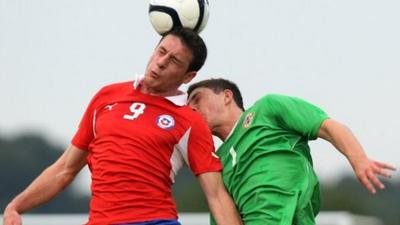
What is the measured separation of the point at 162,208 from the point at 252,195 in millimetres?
634

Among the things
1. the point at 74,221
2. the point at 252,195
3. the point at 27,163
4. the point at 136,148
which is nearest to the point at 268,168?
the point at 252,195

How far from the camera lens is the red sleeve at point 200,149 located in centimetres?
970

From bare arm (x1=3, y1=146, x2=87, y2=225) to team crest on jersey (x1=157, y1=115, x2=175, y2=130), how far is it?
27.4 inches

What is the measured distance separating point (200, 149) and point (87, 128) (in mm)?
758

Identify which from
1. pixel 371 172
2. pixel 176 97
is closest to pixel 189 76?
pixel 176 97

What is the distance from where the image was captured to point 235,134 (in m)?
10.2

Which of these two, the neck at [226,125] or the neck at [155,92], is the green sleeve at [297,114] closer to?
the neck at [226,125]

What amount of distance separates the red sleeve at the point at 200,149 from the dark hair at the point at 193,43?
350 millimetres

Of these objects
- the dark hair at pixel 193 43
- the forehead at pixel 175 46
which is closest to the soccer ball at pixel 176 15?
the dark hair at pixel 193 43

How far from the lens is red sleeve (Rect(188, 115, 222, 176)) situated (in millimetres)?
9703

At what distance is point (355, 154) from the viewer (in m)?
9.30

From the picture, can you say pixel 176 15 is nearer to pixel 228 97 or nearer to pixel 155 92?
pixel 155 92

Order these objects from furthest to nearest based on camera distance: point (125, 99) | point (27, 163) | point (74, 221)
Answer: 1. point (27, 163)
2. point (74, 221)
3. point (125, 99)

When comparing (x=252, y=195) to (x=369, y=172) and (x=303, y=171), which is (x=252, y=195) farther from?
(x=369, y=172)
